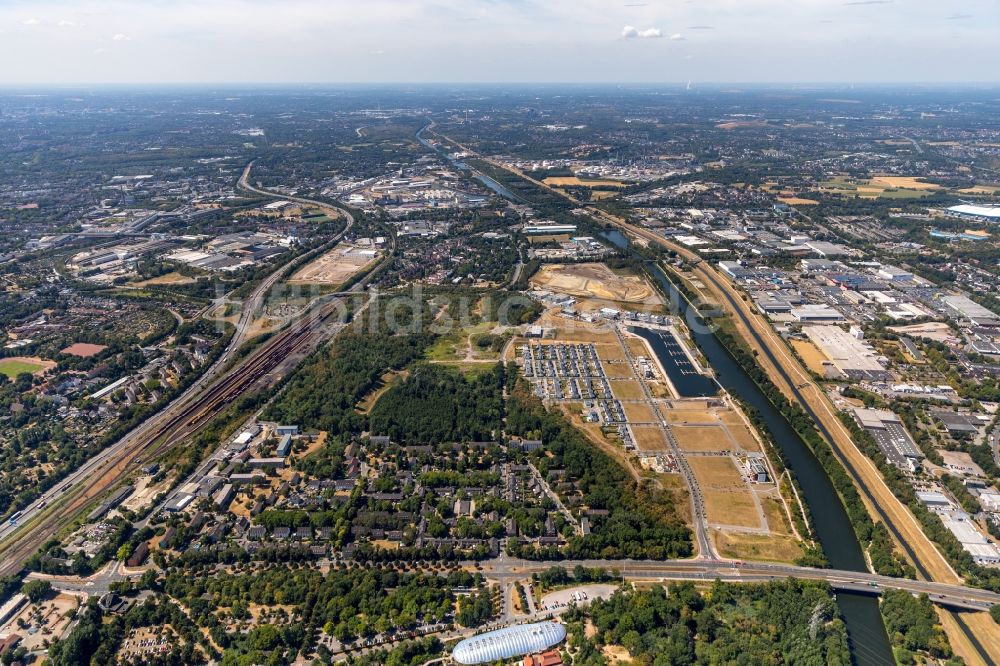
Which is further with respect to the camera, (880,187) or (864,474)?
(880,187)

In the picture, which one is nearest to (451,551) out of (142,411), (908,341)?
(142,411)

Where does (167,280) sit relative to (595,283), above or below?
below

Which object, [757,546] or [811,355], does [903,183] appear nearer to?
[811,355]

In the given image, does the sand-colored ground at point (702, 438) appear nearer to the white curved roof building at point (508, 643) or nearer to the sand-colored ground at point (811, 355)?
the sand-colored ground at point (811, 355)

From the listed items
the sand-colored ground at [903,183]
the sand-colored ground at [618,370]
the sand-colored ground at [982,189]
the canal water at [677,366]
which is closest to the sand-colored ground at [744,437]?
the canal water at [677,366]

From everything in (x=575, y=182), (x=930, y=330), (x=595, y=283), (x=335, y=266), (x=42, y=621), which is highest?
(x=575, y=182)

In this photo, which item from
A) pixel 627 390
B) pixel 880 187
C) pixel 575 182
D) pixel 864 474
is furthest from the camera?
pixel 575 182

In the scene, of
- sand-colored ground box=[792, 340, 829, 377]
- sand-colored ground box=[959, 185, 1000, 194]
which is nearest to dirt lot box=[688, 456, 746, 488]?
sand-colored ground box=[792, 340, 829, 377]

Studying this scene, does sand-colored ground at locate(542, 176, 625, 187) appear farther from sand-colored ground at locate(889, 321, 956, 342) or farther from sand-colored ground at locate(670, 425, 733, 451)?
sand-colored ground at locate(670, 425, 733, 451)

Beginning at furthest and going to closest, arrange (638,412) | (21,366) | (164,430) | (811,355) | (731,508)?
(811,355), (21,366), (638,412), (164,430), (731,508)

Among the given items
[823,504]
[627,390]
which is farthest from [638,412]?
[823,504]
